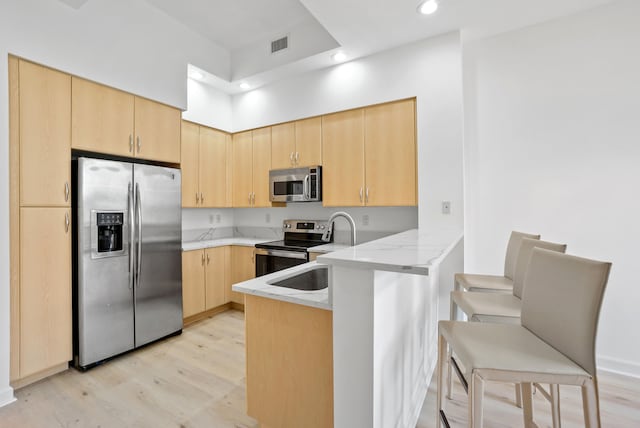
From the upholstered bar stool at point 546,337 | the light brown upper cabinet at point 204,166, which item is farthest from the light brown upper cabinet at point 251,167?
the upholstered bar stool at point 546,337

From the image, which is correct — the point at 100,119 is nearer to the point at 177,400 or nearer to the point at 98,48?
the point at 98,48

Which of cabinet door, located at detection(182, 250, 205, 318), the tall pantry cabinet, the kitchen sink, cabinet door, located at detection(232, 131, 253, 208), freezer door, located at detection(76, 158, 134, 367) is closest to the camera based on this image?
the kitchen sink

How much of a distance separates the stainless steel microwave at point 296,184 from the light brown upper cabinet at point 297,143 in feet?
0.27

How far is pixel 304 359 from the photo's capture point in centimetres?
138

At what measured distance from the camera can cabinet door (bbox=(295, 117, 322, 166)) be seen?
3410mm

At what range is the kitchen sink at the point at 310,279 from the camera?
1.75m

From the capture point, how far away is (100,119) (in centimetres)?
250

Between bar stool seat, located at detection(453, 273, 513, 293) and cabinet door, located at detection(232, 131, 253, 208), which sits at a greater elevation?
cabinet door, located at detection(232, 131, 253, 208)

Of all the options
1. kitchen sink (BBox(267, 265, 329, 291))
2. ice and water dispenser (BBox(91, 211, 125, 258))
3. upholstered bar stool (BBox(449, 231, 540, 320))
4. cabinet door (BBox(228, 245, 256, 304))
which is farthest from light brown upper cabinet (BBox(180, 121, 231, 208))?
upholstered bar stool (BBox(449, 231, 540, 320))

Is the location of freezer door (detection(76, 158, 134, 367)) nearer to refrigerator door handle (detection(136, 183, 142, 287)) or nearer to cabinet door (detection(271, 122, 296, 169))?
refrigerator door handle (detection(136, 183, 142, 287))

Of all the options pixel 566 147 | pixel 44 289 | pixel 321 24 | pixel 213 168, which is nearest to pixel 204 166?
pixel 213 168

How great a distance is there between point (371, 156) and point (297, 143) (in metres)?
0.97

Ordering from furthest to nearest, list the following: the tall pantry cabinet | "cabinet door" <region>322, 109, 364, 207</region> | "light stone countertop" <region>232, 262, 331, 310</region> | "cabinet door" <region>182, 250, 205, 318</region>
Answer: "cabinet door" <region>182, 250, 205, 318</region> < "cabinet door" <region>322, 109, 364, 207</region> < the tall pantry cabinet < "light stone countertop" <region>232, 262, 331, 310</region>

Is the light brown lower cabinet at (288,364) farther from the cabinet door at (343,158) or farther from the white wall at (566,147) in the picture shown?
the white wall at (566,147)
